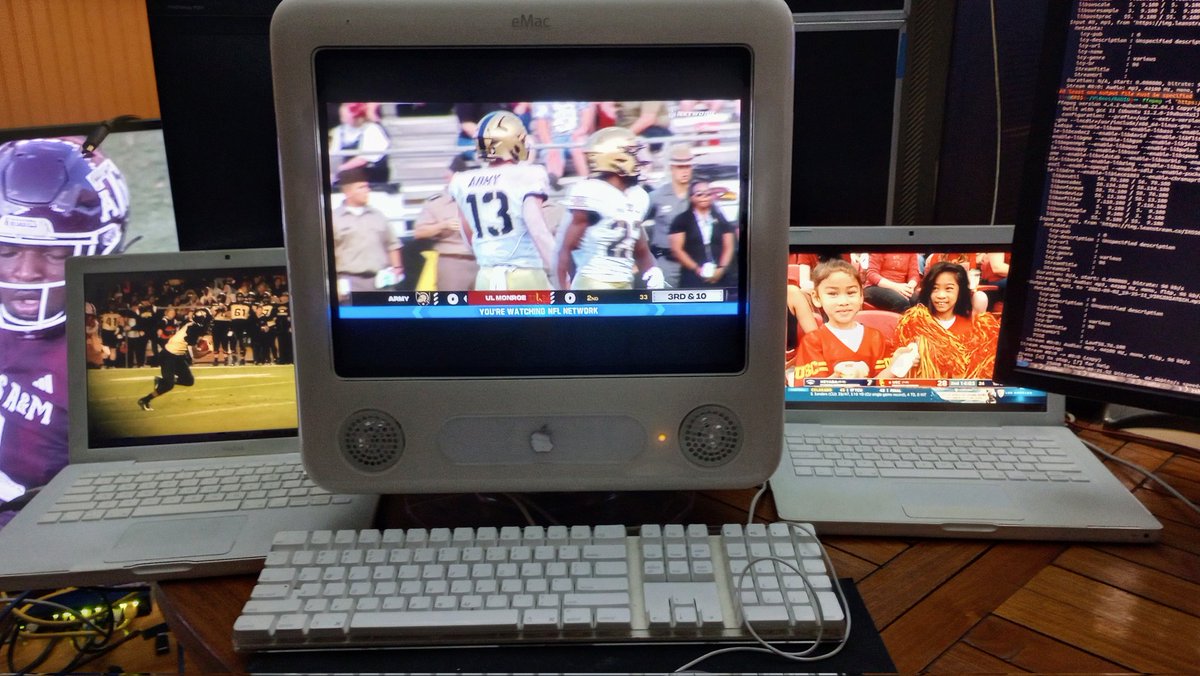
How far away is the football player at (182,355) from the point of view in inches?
36.9

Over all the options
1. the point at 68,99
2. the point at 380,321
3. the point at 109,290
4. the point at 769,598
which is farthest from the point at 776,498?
the point at 68,99

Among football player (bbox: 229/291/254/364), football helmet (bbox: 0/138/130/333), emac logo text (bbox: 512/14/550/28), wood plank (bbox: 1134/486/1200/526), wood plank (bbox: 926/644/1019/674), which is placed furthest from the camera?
football helmet (bbox: 0/138/130/333)

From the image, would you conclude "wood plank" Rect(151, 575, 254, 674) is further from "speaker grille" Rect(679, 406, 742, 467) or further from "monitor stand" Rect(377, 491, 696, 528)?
"speaker grille" Rect(679, 406, 742, 467)

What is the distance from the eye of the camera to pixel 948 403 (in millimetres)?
979

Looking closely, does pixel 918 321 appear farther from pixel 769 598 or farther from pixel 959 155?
pixel 769 598

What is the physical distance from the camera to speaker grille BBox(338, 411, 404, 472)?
2.63 feet

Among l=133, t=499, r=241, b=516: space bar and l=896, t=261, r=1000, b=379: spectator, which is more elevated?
l=896, t=261, r=1000, b=379: spectator

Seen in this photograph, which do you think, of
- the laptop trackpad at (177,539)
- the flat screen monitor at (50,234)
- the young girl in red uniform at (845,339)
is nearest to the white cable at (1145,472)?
the young girl in red uniform at (845,339)

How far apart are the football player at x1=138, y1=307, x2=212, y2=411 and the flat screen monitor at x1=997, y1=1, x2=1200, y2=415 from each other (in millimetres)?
879

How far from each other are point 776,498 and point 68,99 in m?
1.99

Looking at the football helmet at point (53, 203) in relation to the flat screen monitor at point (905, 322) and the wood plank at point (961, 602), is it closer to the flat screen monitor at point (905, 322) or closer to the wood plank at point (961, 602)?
the flat screen monitor at point (905, 322)

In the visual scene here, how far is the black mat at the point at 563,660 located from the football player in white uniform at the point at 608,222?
1.06 feet

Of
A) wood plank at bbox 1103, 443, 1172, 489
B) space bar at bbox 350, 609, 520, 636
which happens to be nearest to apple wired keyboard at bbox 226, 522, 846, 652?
space bar at bbox 350, 609, 520, 636

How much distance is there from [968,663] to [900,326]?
430 millimetres
